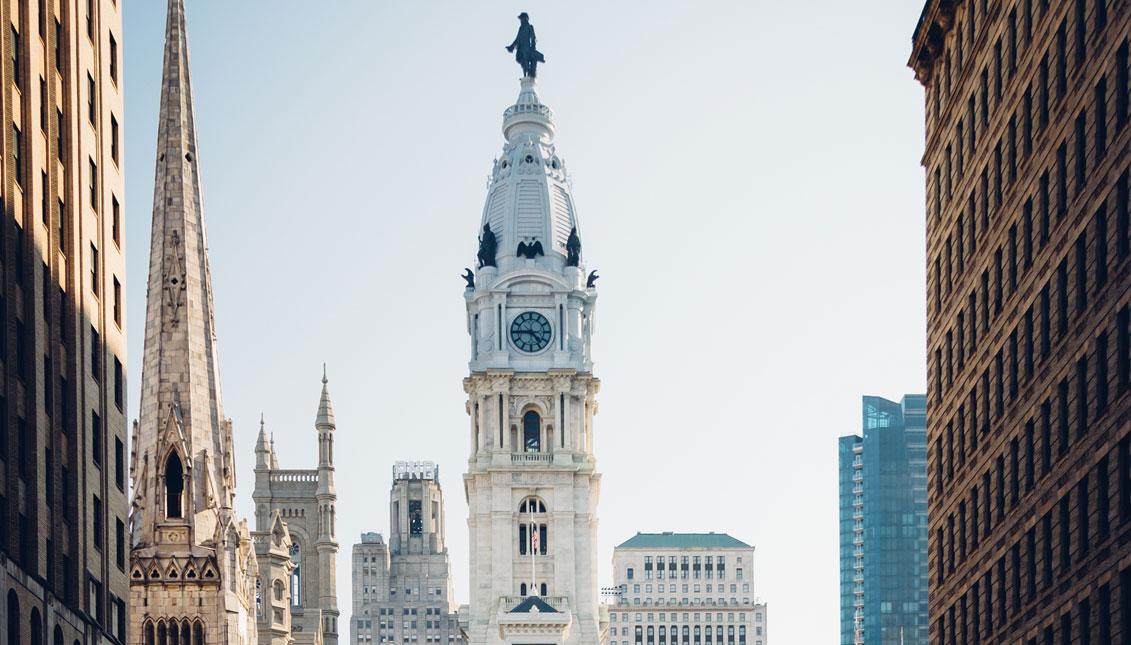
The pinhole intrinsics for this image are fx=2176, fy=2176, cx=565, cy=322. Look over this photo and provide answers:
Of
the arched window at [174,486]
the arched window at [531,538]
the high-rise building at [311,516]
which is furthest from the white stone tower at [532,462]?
the arched window at [174,486]

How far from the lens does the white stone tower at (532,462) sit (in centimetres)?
19200

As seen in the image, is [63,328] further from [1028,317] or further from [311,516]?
[311,516]

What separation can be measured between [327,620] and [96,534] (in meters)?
90.3

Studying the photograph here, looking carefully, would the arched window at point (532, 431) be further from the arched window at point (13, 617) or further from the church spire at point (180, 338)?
the arched window at point (13, 617)

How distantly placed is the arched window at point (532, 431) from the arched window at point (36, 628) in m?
143

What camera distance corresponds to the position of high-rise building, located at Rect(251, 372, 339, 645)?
154750mm

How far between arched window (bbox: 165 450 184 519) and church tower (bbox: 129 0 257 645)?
0.04 metres

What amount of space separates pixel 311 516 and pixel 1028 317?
100890 mm

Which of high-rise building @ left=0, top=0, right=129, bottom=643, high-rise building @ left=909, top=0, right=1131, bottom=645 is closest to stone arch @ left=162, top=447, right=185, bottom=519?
high-rise building @ left=0, top=0, right=129, bottom=643

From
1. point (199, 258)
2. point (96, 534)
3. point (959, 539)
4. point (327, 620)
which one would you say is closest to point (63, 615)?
point (96, 534)

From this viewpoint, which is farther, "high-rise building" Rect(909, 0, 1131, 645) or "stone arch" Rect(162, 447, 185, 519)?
"stone arch" Rect(162, 447, 185, 519)

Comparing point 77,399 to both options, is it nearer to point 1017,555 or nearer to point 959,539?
point 1017,555

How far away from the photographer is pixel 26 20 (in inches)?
2258

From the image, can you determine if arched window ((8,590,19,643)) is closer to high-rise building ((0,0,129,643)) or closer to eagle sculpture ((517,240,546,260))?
high-rise building ((0,0,129,643))
